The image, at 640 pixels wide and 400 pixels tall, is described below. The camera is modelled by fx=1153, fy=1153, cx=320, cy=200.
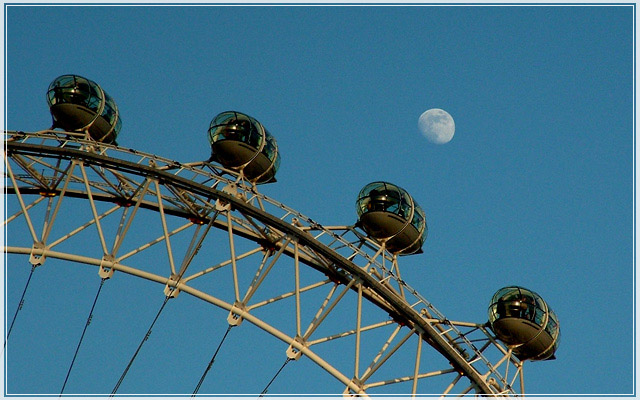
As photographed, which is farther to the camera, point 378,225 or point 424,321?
point 378,225

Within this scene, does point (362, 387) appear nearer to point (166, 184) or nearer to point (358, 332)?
point (358, 332)

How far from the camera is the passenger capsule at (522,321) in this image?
26.5 m

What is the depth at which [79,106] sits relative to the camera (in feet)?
91.6

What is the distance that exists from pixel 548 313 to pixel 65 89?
12695mm

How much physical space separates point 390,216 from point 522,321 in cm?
387

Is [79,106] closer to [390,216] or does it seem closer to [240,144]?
[240,144]

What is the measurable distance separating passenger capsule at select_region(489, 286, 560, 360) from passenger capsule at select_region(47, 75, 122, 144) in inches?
411

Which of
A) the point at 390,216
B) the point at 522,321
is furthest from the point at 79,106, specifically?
the point at 522,321

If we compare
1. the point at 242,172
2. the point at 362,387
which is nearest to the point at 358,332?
the point at 362,387

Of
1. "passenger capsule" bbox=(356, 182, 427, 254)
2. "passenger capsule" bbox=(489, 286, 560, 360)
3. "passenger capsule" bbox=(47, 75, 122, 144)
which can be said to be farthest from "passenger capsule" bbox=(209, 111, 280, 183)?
"passenger capsule" bbox=(489, 286, 560, 360)

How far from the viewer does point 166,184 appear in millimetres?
26141

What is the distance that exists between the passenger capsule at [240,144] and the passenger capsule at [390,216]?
2.50m

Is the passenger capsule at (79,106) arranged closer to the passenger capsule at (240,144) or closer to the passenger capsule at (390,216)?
the passenger capsule at (240,144)

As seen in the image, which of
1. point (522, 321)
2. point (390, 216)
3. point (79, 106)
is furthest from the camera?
point (79, 106)
